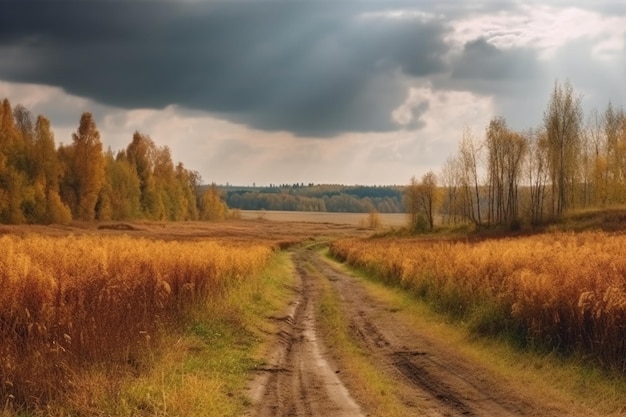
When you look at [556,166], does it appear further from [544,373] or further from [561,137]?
[544,373]

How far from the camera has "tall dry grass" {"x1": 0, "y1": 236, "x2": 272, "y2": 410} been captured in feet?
26.8

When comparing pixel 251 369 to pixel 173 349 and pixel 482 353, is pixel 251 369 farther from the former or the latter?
pixel 482 353

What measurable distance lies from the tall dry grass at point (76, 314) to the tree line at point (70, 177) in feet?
203

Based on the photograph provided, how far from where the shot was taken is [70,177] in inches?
3351

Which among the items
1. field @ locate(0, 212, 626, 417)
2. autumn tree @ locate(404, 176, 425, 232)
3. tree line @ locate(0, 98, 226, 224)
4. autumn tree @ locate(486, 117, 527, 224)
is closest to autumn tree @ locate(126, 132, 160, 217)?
tree line @ locate(0, 98, 226, 224)

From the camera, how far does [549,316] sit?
485 inches

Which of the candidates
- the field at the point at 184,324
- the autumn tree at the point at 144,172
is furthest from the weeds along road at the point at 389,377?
the autumn tree at the point at 144,172

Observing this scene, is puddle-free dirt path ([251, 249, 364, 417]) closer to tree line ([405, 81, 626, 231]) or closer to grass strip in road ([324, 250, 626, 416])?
grass strip in road ([324, 250, 626, 416])

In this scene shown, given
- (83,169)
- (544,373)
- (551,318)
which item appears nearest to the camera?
(544,373)

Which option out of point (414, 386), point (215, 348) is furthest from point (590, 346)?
point (215, 348)

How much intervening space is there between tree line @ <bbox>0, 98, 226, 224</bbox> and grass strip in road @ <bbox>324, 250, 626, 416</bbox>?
222 ft

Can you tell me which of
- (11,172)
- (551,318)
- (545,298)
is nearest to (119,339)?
(551,318)

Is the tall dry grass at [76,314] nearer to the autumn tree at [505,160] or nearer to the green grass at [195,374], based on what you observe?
the green grass at [195,374]

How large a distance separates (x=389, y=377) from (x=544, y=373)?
3.00 m
